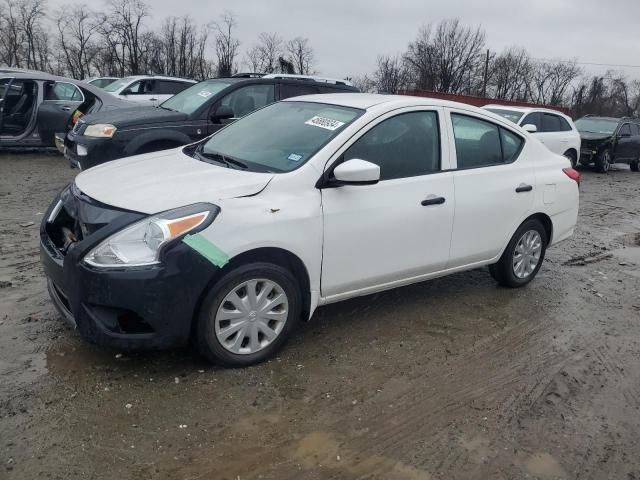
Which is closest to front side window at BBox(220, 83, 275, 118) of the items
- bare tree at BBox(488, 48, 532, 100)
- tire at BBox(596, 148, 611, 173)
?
tire at BBox(596, 148, 611, 173)

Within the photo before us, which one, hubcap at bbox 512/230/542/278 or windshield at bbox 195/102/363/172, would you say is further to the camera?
hubcap at bbox 512/230/542/278

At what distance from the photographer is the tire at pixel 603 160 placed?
16.0 meters

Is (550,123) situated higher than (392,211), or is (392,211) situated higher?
(550,123)

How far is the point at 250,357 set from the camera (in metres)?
3.55

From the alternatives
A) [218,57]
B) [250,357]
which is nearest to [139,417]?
[250,357]

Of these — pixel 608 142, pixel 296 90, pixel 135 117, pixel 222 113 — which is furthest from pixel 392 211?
pixel 608 142

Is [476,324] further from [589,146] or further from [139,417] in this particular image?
[589,146]

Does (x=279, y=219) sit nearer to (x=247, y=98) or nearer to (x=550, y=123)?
(x=247, y=98)

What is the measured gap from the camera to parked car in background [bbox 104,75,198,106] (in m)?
14.9

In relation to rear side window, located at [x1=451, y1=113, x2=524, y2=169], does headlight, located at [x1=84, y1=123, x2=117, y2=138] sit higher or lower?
lower

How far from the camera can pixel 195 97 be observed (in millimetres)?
7914

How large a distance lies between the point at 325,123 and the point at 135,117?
4.01 m

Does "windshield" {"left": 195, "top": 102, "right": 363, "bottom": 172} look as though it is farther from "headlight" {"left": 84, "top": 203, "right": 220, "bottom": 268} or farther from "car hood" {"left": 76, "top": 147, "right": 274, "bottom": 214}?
"headlight" {"left": 84, "top": 203, "right": 220, "bottom": 268}

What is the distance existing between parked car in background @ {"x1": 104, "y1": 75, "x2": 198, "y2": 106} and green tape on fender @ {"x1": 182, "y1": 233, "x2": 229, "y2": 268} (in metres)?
12.7
